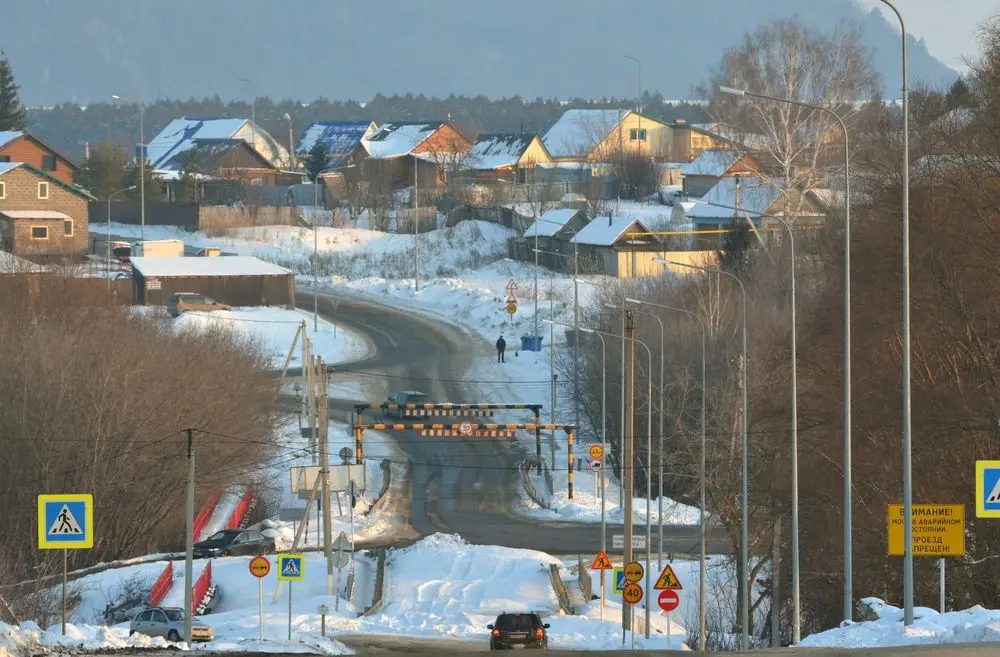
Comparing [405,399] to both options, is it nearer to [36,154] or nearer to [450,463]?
[450,463]

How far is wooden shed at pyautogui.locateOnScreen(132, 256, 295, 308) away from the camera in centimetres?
7344

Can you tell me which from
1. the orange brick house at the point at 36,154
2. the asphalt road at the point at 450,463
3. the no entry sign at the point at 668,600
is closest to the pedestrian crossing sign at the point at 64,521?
the no entry sign at the point at 668,600

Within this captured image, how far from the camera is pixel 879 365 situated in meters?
30.0

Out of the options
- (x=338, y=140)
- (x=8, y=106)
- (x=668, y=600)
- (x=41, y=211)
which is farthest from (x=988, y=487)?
(x=8, y=106)

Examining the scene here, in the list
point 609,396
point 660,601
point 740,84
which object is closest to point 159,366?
point 609,396

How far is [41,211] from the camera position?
88438mm

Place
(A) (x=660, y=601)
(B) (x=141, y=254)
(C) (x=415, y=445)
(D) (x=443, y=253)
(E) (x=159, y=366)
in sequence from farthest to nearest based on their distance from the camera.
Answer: (D) (x=443, y=253) → (B) (x=141, y=254) → (C) (x=415, y=445) → (E) (x=159, y=366) → (A) (x=660, y=601)

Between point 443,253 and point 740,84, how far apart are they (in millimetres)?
30931

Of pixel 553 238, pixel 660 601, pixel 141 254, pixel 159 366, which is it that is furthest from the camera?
pixel 553 238

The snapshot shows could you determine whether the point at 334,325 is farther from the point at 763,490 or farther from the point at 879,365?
the point at 879,365

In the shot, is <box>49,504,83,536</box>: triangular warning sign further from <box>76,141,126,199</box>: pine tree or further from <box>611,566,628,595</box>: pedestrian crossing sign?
<box>76,141,126,199</box>: pine tree

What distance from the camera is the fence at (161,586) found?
36.1 metres

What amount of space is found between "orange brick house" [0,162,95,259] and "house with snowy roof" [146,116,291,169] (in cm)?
4038

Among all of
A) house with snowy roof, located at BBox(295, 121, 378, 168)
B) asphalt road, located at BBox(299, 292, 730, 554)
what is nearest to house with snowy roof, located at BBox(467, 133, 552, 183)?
house with snowy roof, located at BBox(295, 121, 378, 168)
